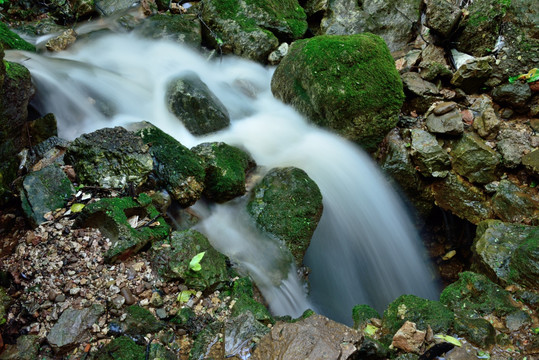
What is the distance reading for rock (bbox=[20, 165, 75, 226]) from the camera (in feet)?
10.6

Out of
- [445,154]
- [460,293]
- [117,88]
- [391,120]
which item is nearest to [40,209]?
[117,88]

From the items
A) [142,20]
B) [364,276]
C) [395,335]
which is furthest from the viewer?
[142,20]

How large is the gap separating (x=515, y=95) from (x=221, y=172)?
17.2 ft

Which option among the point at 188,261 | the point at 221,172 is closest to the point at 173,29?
the point at 221,172

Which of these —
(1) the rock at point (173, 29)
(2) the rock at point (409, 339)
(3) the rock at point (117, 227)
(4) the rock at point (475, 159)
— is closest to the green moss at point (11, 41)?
(1) the rock at point (173, 29)

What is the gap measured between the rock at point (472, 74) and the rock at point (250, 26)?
3.57 metres

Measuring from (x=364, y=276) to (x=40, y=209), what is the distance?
171 inches

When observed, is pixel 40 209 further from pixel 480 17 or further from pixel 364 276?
pixel 480 17

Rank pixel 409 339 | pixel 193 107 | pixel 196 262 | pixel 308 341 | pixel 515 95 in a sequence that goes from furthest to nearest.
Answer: pixel 515 95, pixel 193 107, pixel 196 262, pixel 409 339, pixel 308 341

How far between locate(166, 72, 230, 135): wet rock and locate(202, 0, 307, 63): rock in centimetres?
255

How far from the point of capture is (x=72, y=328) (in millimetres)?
2492

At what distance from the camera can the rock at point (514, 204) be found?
5141 millimetres

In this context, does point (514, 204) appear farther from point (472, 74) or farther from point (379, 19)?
point (379, 19)

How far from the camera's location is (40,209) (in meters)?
3.24
